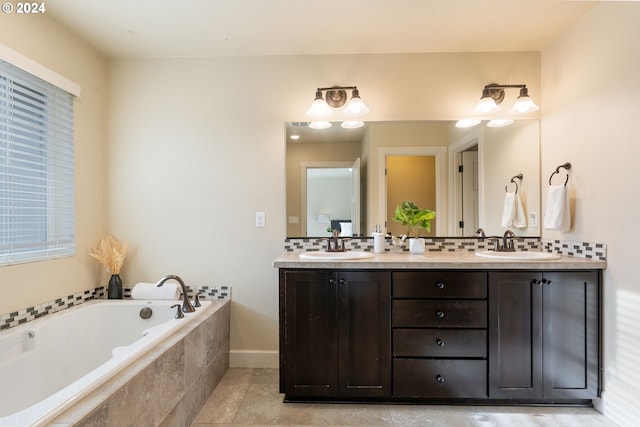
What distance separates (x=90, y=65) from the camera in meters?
2.32

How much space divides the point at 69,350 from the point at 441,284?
226cm

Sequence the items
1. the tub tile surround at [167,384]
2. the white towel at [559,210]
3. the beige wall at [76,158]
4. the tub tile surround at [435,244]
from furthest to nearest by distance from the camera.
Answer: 1. the tub tile surround at [435,244]
2. the white towel at [559,210]
3. the beige wall at [76,158]
4. the tub tile surround at [167,384]

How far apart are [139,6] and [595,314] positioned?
323 centimetres

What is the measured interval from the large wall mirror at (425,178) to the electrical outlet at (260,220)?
0.64ft

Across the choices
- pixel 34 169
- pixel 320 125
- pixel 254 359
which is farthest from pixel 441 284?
pixel 34 169

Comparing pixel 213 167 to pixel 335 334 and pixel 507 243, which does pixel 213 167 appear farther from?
pixel 507 243

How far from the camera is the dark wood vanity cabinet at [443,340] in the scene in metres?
1.84

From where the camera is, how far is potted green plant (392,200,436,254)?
2.34m

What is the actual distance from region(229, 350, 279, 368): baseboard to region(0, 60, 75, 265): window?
1.38 m

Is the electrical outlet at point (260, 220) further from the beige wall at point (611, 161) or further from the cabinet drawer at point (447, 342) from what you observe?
the beige wall at point (611, 161)

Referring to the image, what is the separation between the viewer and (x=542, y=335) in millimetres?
1831

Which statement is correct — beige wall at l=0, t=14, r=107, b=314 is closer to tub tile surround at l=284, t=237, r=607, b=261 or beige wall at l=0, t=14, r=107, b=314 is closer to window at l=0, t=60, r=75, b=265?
window at l=0, t=60, r=75, b=265

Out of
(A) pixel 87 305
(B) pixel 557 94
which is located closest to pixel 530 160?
(B) pixel 557 94

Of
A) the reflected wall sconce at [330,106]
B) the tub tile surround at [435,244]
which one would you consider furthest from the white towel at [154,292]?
the reflected wall sconce at [330,106]
